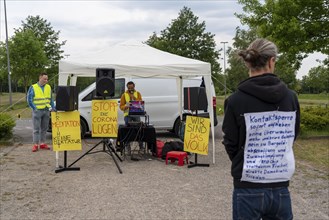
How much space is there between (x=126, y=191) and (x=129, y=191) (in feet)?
0.16

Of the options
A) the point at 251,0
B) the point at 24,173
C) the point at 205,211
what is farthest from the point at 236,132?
the point at 251,0

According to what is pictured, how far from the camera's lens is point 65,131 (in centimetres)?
794

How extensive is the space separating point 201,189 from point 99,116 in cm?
302

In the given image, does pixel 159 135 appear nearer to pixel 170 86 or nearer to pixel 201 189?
pixel 170 86

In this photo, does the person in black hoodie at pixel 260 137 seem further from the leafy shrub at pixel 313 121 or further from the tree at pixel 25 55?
the tree at pixel 25 55

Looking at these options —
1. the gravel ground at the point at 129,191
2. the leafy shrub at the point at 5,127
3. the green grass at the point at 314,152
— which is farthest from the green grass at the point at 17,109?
the green grass at the point at 314,152

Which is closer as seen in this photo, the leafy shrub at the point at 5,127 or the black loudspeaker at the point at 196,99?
the black loudspeaker at the point at 196,99

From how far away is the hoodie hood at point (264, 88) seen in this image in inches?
96.6

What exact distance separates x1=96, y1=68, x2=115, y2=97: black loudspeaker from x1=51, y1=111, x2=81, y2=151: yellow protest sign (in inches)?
27.5

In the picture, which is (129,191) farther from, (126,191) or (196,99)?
(196,99)

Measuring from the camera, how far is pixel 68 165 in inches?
331

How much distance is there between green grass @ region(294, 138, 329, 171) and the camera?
353 inches

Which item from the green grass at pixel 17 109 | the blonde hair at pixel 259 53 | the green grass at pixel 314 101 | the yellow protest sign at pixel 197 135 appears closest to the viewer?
the blonde hair at pixel 259 53

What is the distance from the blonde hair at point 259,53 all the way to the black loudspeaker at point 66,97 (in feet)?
18.4
